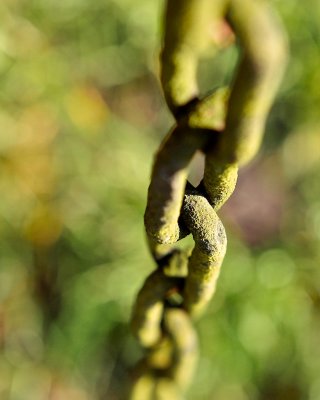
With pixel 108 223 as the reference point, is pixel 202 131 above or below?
above

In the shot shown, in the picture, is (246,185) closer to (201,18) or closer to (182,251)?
(182,251)

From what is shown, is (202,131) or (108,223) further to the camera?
(108,223)

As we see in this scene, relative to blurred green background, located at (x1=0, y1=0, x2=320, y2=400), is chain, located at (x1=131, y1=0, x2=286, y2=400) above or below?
above

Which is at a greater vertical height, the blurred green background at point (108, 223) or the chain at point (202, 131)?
the chain at point (202, 131)

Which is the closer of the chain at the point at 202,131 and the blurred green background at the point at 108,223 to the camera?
the chain at the point at 202,131
